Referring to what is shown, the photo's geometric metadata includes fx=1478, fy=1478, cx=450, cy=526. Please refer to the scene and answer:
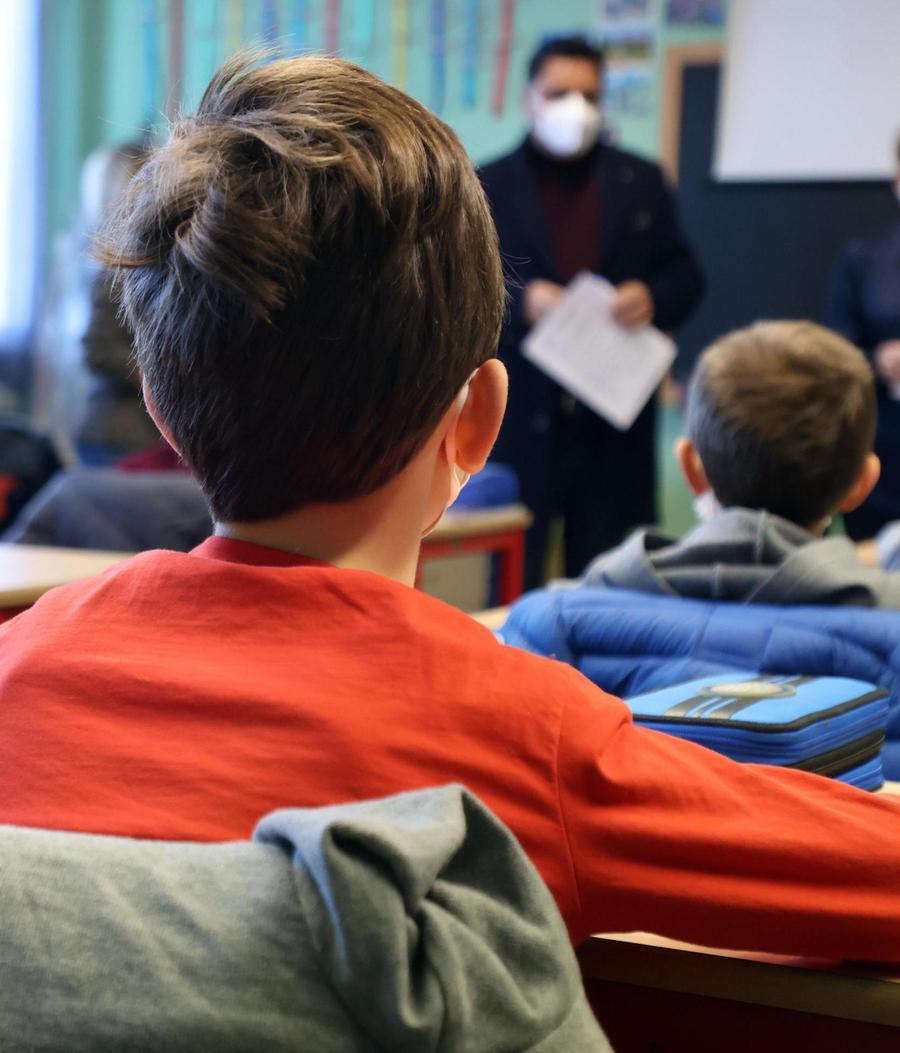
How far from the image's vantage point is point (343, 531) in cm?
86

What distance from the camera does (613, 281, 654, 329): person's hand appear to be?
3744 millimetres

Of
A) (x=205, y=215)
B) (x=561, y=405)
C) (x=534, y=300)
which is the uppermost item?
(x=205, y=215)

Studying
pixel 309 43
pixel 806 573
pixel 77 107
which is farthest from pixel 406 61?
pixel 806 573

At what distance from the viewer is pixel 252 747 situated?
740mm

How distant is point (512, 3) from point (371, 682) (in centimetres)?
479

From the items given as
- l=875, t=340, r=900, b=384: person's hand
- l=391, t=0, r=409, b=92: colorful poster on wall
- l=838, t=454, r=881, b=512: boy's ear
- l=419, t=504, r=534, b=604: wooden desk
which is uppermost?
l=391, t=0, r=409, b=92: colorful poster on wall

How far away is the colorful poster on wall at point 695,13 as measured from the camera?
4.85m

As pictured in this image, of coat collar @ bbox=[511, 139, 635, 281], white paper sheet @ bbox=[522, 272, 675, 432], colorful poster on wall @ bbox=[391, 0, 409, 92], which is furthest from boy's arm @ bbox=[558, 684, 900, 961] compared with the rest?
colorful poster on wall @ bbox=[391, 0, 409, 92]

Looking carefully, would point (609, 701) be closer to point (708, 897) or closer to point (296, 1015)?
point (708, 897)

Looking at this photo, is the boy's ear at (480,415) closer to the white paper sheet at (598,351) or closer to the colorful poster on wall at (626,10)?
the white paper sheet at (598,351)

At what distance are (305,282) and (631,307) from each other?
3031mm

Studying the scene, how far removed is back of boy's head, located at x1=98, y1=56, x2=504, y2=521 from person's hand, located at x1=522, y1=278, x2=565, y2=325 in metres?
2.90

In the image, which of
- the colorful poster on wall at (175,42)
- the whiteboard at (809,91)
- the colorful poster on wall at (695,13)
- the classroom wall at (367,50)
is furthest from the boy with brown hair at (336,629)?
the colorful poster on wall at (175,42)

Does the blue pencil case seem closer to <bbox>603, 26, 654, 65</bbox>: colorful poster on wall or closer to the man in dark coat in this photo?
the man in dark coat
